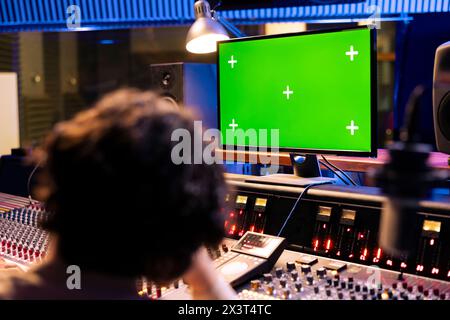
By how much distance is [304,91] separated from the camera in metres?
1.77

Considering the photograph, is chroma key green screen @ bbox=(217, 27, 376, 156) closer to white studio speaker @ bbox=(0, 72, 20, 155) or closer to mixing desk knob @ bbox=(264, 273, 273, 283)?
mixing desk knob @ bbox=(264, 273, 273, 283)

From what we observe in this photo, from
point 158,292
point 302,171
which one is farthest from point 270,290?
point 302,171

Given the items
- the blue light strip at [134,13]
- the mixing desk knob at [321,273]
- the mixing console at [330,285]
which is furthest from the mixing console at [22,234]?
the blue light strip at [134,13]

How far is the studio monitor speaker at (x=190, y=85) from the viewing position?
98.7 inches

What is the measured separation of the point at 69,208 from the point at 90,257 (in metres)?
0.08

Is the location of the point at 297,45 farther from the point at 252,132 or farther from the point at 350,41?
the point at 252,132

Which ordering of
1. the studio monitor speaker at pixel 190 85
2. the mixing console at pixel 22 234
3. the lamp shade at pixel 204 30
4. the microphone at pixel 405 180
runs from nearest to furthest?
the microphone at pixel 405 180 → the mixing console at pixel 22 234 → the lamp shade at pixel 204 30 → the studio monitor speaker at pixel 190 85

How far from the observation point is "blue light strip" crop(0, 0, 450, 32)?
9.63 ft

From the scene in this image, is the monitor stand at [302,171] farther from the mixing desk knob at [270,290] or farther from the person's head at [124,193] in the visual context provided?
the person's head at [124,193]

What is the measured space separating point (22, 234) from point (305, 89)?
3.51ft

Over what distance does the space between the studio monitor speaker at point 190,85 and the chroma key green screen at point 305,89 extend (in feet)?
1.72

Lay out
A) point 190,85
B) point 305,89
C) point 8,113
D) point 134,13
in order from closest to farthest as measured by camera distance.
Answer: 1. point 305,89
2. point 190,85
3. point 8,113
4. point 134,13

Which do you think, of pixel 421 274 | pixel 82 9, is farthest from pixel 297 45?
pixel 82 9

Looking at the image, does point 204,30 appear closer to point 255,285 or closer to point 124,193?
point 255,285
